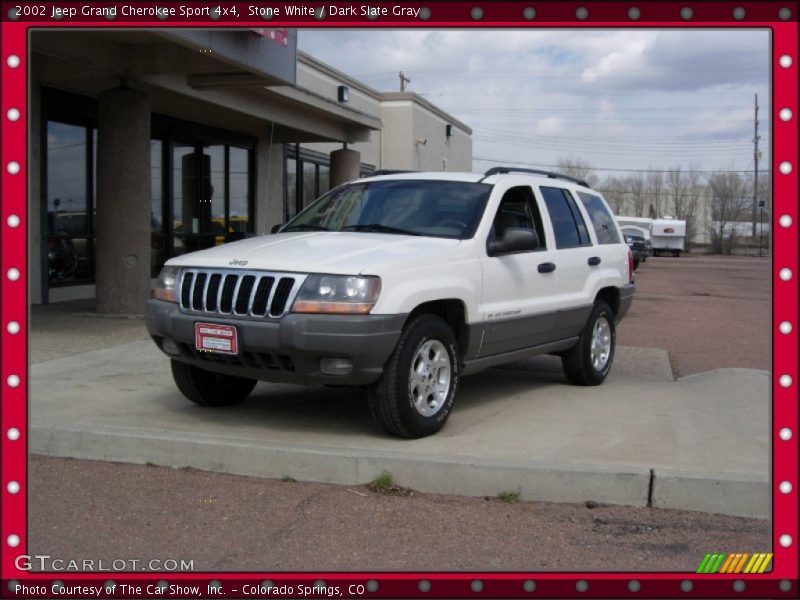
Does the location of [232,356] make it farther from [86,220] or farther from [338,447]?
[86,220]

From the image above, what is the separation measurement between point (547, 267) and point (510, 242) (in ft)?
2.75

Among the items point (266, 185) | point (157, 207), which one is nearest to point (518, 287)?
point (157, 207)

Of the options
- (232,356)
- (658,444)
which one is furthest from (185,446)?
(658,444)

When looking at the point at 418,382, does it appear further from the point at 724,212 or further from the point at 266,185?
the point at 724,212

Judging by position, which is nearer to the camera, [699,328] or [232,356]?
[232,356]

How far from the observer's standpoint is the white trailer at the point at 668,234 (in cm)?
5791

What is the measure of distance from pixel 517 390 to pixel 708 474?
2.85m

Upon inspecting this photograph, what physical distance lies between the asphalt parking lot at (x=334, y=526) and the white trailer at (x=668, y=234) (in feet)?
183

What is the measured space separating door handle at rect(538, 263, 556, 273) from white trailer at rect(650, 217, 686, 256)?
53.5 m

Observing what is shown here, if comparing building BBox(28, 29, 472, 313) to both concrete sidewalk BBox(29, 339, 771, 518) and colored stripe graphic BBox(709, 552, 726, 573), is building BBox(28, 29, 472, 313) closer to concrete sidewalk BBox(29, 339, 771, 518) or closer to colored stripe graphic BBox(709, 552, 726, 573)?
concrete sidewalk BBox(29, 339, 771, 518)

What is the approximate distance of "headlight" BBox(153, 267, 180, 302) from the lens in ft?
19.5

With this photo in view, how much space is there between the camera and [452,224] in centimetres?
644

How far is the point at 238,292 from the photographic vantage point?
5.51 metres

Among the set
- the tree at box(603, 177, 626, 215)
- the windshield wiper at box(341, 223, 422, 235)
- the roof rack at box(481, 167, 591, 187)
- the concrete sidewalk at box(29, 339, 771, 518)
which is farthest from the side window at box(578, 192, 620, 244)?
the tree at box(603, 177, 626, 215)
